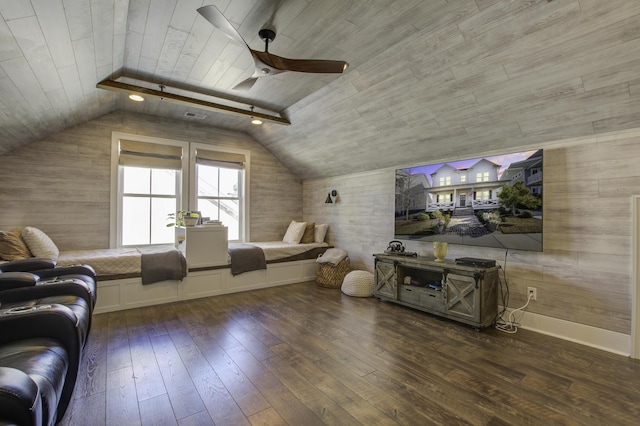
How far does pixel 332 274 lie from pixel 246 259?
1.39 m

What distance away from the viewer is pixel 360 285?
14.1 feet

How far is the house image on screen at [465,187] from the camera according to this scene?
3.27 meters

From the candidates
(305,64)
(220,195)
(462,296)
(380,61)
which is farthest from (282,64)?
(220,195)

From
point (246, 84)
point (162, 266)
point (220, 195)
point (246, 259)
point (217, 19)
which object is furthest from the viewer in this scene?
point (220, 195)

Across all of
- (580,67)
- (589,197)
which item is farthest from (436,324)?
(580,67)

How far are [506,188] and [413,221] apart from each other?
1218mm

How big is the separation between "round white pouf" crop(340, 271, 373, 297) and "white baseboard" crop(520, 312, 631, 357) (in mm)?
1845

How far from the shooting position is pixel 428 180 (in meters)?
3.91

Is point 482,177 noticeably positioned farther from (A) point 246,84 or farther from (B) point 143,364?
(B) point 143,364

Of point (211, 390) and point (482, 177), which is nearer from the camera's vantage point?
point (211, 390)

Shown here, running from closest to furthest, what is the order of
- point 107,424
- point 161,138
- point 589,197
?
point 107,424, point 589,197, point 161,138

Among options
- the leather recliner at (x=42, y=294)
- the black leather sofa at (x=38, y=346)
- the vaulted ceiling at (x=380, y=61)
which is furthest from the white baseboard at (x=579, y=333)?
the leather recliner at (x=42, y=294)

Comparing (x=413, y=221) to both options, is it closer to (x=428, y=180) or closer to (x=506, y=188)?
(x=428, y=180)

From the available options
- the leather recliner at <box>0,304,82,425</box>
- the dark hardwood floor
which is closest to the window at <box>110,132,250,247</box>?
the dark hardwood floor
